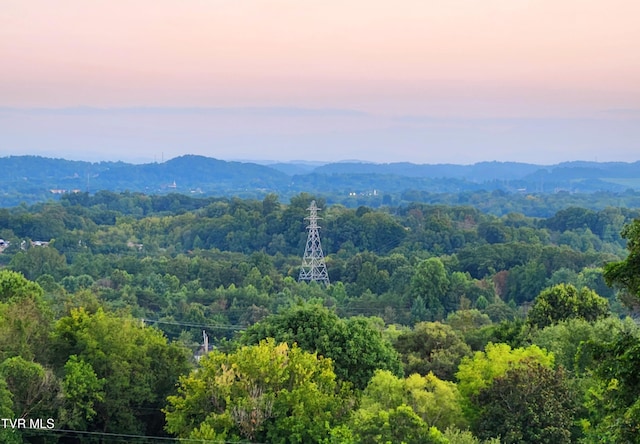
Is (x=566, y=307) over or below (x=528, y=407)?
over

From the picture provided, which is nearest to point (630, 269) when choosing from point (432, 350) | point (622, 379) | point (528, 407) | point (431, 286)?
point (622, 379)

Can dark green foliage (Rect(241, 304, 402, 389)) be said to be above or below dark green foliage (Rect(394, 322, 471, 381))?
above

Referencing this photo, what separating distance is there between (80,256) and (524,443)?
191ft

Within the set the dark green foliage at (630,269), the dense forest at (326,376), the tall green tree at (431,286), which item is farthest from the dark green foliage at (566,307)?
the tall green tree at (431,286)

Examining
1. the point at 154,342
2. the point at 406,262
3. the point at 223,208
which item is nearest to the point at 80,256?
the point at 406,262

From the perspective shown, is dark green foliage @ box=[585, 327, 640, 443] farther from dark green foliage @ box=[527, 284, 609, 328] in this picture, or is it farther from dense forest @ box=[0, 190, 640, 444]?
dark green foliage @ box=[527, 284, 609, 328]

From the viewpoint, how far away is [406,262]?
65.5 metres

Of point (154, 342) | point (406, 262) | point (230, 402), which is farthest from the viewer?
point (406, 262)

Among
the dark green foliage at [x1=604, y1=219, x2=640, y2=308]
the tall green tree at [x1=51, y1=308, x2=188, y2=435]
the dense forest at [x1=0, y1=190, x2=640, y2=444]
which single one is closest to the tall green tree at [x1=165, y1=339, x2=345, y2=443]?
the dense forest at [x1=0, y1=190, x2=640, y2=444]

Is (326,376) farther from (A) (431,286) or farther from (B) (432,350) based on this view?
(A) (431,286)

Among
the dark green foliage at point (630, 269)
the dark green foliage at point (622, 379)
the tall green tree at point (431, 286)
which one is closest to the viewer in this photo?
the dark green foliage at point (622, 379)

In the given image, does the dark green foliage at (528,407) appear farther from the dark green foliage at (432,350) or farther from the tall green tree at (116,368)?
the tall green tree at (116,368)

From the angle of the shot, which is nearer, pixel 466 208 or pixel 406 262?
pixel 406 262

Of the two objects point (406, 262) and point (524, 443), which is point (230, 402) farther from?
point (406, 262)
